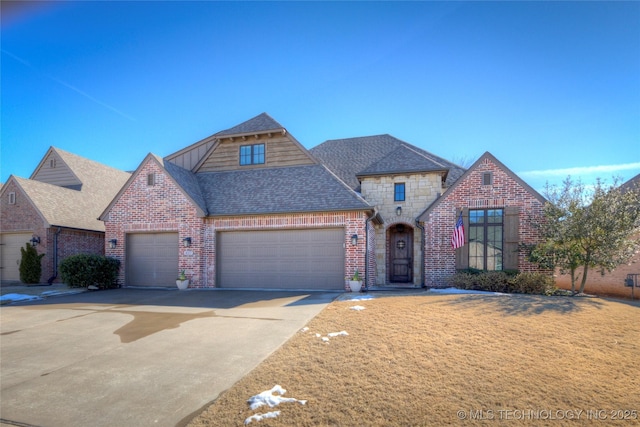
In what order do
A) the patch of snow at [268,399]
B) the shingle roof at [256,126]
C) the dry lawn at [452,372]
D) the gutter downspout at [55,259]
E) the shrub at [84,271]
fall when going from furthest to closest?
the gutter downspout at [55,259], the shingle roof at [256,126], the shrub at [84,271], the patch of snow at [268,399], the dry lawn at [452,372]

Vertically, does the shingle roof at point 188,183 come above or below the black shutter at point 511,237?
above

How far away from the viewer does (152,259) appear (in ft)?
48.6

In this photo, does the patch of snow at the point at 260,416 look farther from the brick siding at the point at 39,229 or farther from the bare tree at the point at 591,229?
the brick siding at the point at 39,229

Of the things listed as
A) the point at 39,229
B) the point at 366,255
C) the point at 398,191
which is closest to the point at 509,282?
the point at 366,255

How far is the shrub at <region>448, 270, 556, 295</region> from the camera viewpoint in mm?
10945

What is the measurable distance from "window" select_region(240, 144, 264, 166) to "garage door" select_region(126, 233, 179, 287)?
4743 mm

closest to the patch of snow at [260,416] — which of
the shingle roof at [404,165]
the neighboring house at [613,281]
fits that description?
the shingle roof at [404,165]

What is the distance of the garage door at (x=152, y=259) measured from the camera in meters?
14.5

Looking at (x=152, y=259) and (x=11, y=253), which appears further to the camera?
(x=11, y=253)

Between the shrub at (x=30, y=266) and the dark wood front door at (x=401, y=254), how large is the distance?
16.9m

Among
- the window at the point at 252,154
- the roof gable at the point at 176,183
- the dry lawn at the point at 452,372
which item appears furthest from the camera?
the window at the point at 252,154

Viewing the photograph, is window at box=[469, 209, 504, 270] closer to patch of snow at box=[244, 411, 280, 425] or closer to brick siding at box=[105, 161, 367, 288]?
brick siding at box=[105, 161, 367, 288]

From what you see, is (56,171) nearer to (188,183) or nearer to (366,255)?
(188,183)

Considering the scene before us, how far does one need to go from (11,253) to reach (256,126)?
575 inches
